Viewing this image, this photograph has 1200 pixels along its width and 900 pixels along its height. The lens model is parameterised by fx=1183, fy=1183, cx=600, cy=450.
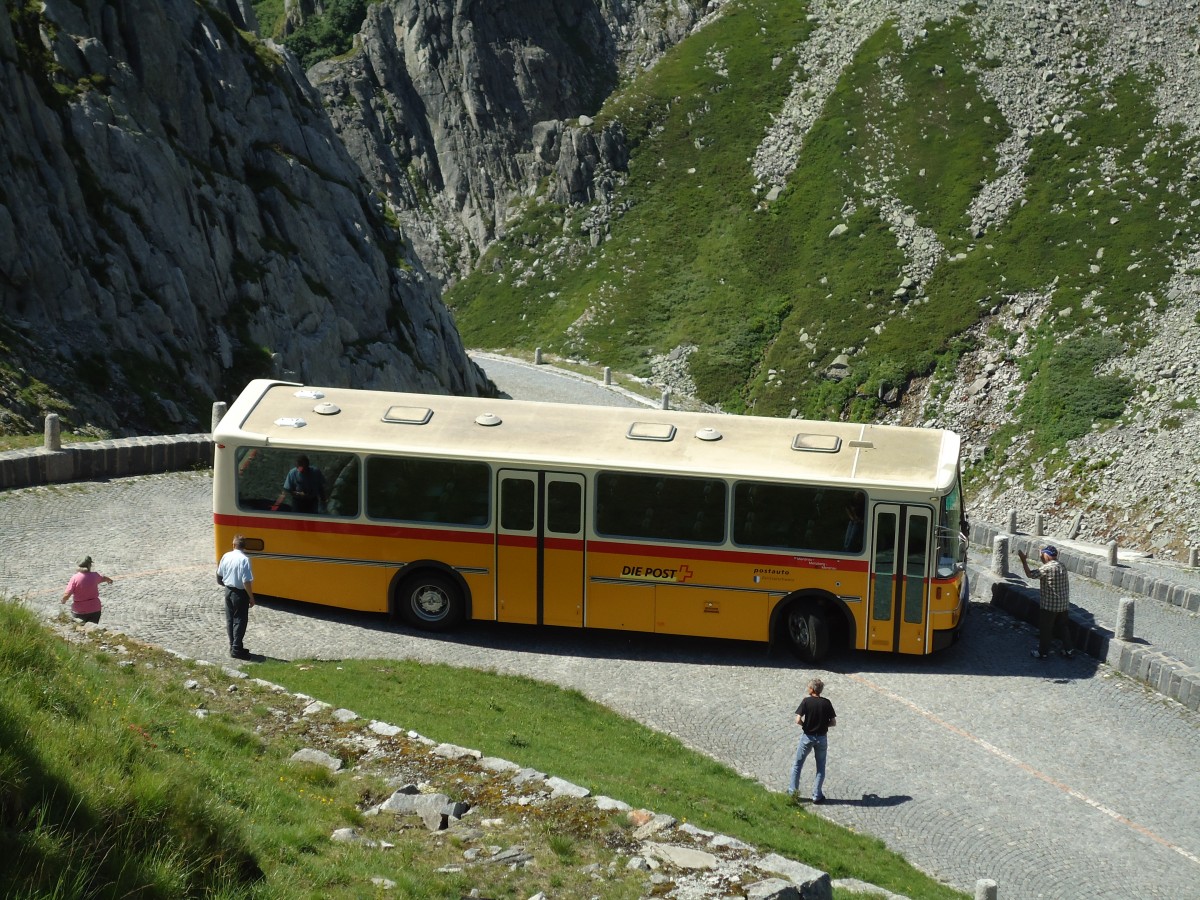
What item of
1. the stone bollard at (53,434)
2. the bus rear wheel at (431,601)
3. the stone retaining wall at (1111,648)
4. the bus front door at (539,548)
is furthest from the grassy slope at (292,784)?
the stone bollard at (53,434)

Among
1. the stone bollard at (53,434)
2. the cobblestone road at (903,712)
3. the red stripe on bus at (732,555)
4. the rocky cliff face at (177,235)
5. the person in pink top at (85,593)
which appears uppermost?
the rocky cliff face at (177,235)

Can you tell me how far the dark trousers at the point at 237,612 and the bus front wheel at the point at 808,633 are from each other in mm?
8663

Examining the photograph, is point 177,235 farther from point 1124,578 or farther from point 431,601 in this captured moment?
point 1124,578

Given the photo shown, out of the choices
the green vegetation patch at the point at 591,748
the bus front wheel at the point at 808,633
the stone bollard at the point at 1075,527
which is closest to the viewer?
the green vegetation patch at the point at 591,748

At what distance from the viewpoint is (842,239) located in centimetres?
7525

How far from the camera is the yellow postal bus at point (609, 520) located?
19062mm

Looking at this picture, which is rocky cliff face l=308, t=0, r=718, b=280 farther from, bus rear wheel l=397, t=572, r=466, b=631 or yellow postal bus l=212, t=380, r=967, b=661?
bus rear wheel l=397, t=572, r=466, b=631

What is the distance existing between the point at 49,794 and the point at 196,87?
43.5 meters

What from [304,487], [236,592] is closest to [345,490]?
[304,487]

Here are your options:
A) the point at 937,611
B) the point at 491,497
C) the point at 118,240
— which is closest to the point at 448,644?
the point at 491,497

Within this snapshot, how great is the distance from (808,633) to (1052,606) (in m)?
4.37

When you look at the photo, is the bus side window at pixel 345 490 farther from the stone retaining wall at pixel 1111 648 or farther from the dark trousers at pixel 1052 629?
the stone retaining wall at pixel 1111 648

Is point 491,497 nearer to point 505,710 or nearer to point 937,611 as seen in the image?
point 505,710

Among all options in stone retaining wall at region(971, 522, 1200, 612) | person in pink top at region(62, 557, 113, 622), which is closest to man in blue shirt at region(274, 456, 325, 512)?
person in pink top at region(62, 557, 113, 622)
